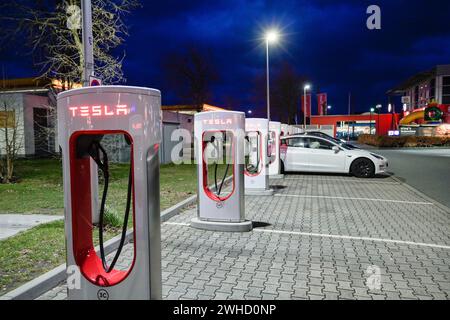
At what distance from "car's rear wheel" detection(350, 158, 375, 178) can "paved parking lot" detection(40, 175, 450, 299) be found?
4.96 m

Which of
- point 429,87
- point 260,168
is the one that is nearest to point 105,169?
point 260,168

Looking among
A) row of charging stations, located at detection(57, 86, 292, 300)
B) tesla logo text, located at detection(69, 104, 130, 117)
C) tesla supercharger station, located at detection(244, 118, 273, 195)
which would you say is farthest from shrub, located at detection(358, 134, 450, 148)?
tesla logo text, located at detection(69, 104, 130, 117)

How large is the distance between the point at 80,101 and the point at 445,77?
62.1 metres

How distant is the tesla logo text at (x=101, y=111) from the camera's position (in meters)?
3.00

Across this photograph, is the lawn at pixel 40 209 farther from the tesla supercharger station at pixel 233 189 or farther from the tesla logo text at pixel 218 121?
the tesla logo text at pixel 218 121

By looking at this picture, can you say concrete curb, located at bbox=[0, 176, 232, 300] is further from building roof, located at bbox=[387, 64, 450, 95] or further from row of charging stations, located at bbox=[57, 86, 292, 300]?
building roof, located at bbox=[387, 64, 450, 95]

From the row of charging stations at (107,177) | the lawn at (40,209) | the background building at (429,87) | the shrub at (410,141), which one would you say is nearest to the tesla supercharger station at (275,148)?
the lawn at (40,209)

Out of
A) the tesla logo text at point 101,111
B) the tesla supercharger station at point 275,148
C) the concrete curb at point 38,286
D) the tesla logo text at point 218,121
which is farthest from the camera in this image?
the tesla supercharger station at point 275,148

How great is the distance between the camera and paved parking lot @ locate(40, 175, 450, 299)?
13.2 feet

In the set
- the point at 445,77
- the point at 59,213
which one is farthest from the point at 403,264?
the point at 445,77

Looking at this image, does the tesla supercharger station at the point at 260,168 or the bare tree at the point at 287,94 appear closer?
the tesla supercharger station at the point at 260,168

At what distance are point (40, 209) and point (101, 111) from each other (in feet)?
17.7

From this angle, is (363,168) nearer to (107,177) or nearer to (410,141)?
(107,177)
